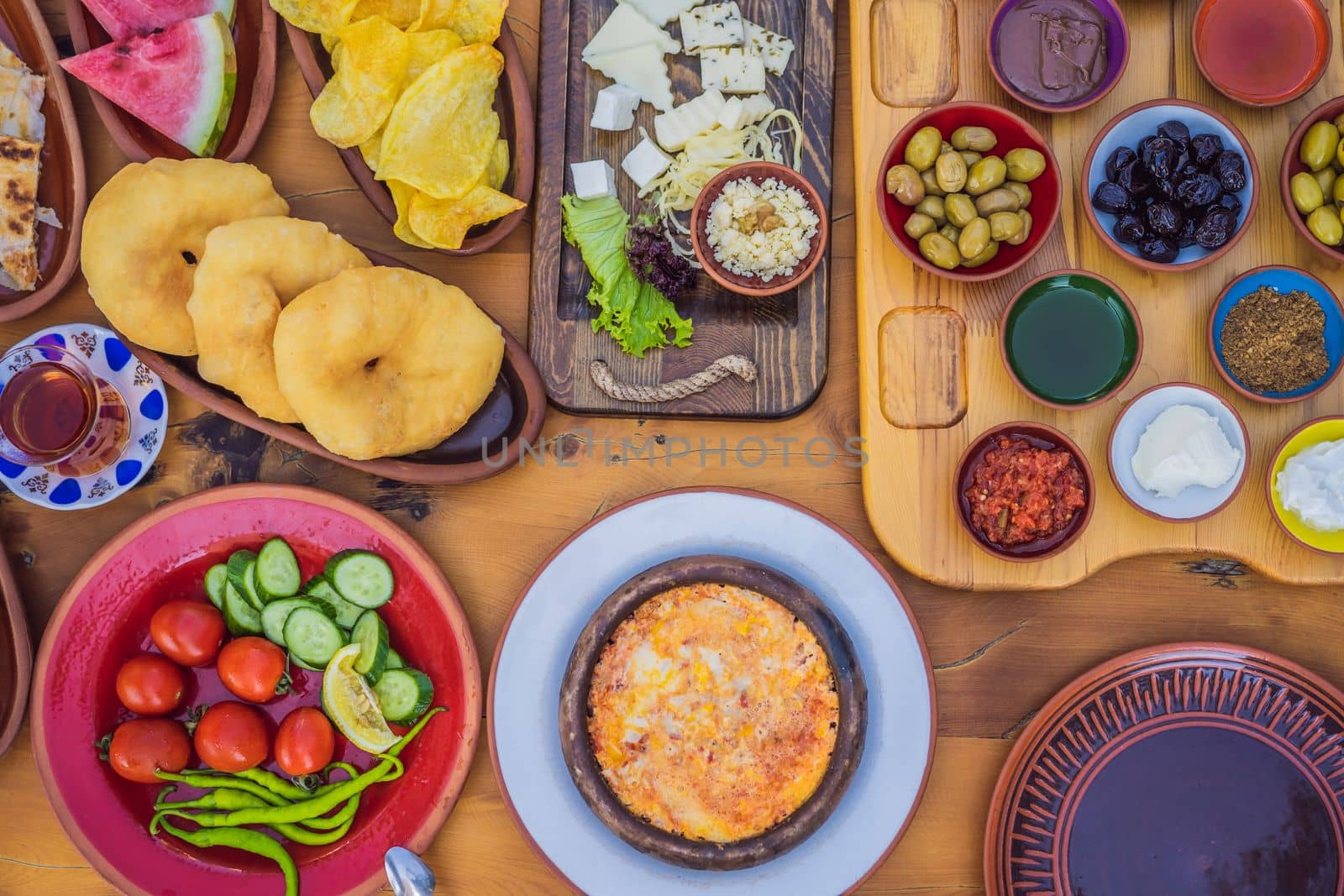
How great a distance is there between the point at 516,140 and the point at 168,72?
0.98 m

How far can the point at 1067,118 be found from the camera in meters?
2.66

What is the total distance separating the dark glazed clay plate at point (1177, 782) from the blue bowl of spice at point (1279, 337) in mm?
749

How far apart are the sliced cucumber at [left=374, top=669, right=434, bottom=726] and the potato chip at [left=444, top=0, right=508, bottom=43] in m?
1.81

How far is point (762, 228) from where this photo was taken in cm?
258

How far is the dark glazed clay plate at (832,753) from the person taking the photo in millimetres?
2350

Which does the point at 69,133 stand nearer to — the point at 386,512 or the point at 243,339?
the point at 243,339

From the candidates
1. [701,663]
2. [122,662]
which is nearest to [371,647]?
[122,662]

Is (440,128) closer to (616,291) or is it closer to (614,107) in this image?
(614,107)

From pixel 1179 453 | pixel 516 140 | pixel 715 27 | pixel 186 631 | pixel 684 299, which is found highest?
pixel 715 27

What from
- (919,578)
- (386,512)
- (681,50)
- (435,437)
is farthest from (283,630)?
(681,50)

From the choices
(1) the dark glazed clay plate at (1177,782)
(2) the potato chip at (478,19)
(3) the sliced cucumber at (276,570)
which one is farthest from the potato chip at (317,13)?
(1) the dark glazed clay plate at (1177,782)

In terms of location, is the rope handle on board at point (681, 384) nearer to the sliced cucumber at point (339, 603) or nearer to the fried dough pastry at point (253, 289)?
the fried dough pastry at point (253, 289)

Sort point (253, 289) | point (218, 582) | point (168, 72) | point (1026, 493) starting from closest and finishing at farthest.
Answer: point (253, 289), point (1026, 493), point (168, 72), point (218, 582)

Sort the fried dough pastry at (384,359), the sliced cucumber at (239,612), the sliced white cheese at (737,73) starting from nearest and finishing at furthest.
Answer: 1. the fried dough pastry at (384,359)
2. the sliced cucumber at (239,612)
3. the sliced white cheese at (737,73)
